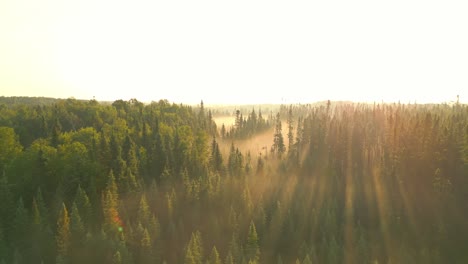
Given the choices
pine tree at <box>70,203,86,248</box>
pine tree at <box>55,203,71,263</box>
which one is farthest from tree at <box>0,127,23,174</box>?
pine tree at <box>70,203,86,248</box>

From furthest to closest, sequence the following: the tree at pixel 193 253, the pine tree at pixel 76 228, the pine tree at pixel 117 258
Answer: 1. the pine tree at pixel 76 228
2. the tree at pixel 193 253
3. the pine tree at pixel 117 258

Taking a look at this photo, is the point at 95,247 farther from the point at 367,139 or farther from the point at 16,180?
the point at 367,139

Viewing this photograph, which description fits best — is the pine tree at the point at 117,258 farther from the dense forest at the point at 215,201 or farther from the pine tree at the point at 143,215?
the pine tree at the point at 143,215

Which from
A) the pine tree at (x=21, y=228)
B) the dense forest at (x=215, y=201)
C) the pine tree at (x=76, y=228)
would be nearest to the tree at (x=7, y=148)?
the dense forest at (x=215, y=201)

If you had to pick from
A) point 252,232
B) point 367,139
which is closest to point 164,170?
point 252,232

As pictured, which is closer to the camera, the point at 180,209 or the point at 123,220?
the point at 123,220

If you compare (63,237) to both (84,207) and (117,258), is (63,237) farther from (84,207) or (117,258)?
(117,258)

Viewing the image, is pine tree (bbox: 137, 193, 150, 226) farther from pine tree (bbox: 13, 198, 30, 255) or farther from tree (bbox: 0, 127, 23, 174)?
tree (bbox: 0, 127, 23, 174)

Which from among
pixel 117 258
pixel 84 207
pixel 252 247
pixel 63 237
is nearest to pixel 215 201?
pixel 252 247
